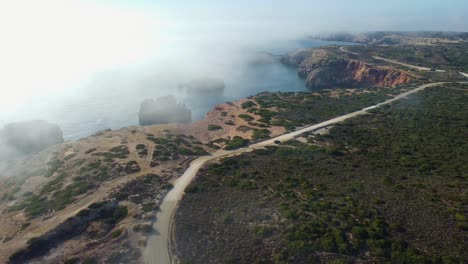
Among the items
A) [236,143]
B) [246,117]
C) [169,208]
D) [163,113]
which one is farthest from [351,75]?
[169,208]

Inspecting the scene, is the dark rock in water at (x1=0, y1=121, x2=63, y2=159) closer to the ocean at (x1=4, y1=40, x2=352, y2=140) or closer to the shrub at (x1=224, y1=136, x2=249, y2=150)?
the ocean at (x1=4, y1=40, x2=352, y2=140)

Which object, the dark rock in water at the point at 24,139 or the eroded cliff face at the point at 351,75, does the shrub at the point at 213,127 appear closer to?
the dark rock in water at the point at 24,139

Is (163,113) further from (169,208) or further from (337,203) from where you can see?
(337,203)

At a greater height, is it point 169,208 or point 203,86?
point 169,208

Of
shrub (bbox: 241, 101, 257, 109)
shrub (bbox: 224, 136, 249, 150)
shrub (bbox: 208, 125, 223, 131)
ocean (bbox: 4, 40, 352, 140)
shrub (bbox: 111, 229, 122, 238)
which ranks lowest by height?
ocean (bbox: 4, 40, 352, 140)

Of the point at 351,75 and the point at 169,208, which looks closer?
the point at 169,208

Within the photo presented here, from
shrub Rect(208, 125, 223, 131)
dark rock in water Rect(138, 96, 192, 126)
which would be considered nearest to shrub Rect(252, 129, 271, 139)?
→ shrub Rect(208, 125, 223, 131)

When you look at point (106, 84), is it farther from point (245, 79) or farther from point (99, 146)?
point (99, 146)

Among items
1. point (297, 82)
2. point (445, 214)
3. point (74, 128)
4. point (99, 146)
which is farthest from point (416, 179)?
point (297, 82)
